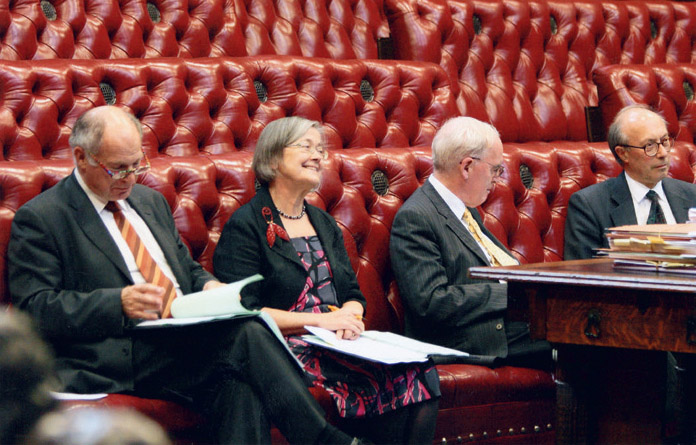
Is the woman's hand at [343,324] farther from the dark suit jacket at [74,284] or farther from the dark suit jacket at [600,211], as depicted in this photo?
the dark suit jacket at [600,211]

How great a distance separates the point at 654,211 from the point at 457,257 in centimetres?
85

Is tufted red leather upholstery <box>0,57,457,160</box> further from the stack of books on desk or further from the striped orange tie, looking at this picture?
the stack of books on desk

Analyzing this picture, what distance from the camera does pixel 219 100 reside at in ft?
9.42

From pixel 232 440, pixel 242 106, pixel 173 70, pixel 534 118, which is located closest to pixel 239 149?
pixel 242 106

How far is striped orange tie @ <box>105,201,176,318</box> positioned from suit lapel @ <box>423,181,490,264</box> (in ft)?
2.98

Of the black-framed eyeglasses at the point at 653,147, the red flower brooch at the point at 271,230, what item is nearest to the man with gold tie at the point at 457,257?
the red flower brooch at the point at 271,230

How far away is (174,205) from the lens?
2475 millimetres

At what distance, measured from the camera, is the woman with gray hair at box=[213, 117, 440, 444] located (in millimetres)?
2141

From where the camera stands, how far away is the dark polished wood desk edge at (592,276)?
1.73 metres

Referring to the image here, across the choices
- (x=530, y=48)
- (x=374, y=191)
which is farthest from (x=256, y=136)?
(x=530, y=48)

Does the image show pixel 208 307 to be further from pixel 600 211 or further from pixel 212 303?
pixel 600 211

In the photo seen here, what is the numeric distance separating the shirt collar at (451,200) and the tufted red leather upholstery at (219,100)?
50cm

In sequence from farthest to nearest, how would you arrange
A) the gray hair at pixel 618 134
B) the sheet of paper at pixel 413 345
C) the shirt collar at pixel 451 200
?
the gray hair at pixel 618 134
the shirt collar at pixel 451 200
the sheet of paper at pixel 413 345

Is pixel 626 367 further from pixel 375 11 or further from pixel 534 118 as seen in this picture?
pixel 375 11
